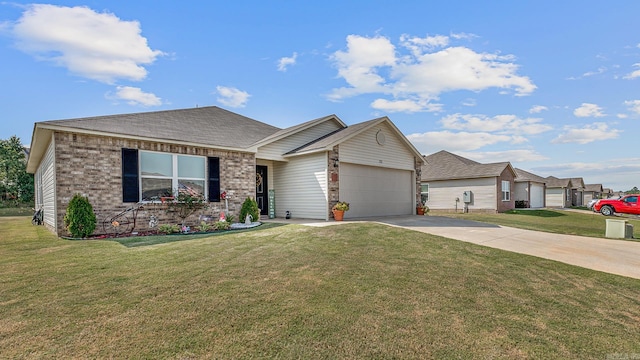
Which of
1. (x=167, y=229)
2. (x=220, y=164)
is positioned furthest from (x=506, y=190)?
(x=167, y=229)

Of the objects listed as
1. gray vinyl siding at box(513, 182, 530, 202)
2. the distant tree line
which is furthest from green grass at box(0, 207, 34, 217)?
gray vinyl siding at box(513, 182, 530, 202)

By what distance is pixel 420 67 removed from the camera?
13.2 meters

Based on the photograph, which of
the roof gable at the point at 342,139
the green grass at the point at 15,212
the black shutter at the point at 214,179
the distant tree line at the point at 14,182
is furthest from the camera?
the distant tree line at the point at 14,182

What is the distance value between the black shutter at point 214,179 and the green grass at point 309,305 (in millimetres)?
4651

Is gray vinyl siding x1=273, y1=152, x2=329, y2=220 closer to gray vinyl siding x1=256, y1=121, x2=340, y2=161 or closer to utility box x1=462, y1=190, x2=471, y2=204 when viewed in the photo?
gray vinyl siding x1=256, y1=121, x2=340, y2=161

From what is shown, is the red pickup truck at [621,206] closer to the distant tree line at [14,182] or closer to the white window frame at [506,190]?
the white window frame at [506,190]

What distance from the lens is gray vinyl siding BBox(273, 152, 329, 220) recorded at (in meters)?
12.1

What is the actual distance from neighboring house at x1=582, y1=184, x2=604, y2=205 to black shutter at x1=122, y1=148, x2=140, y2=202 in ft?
194

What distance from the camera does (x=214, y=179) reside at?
36.0ft

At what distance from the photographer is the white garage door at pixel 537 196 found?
31.0 m

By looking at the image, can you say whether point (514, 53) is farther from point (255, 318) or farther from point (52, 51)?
point (52, 51)

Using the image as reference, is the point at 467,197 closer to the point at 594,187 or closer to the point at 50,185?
the point at 50,185

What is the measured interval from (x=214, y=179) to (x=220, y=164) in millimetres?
618

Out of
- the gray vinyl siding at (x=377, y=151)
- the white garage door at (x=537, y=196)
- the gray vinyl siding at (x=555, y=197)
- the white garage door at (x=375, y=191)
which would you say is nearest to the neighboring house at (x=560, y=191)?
the gray vinyl siding at (x=555, y=197)
